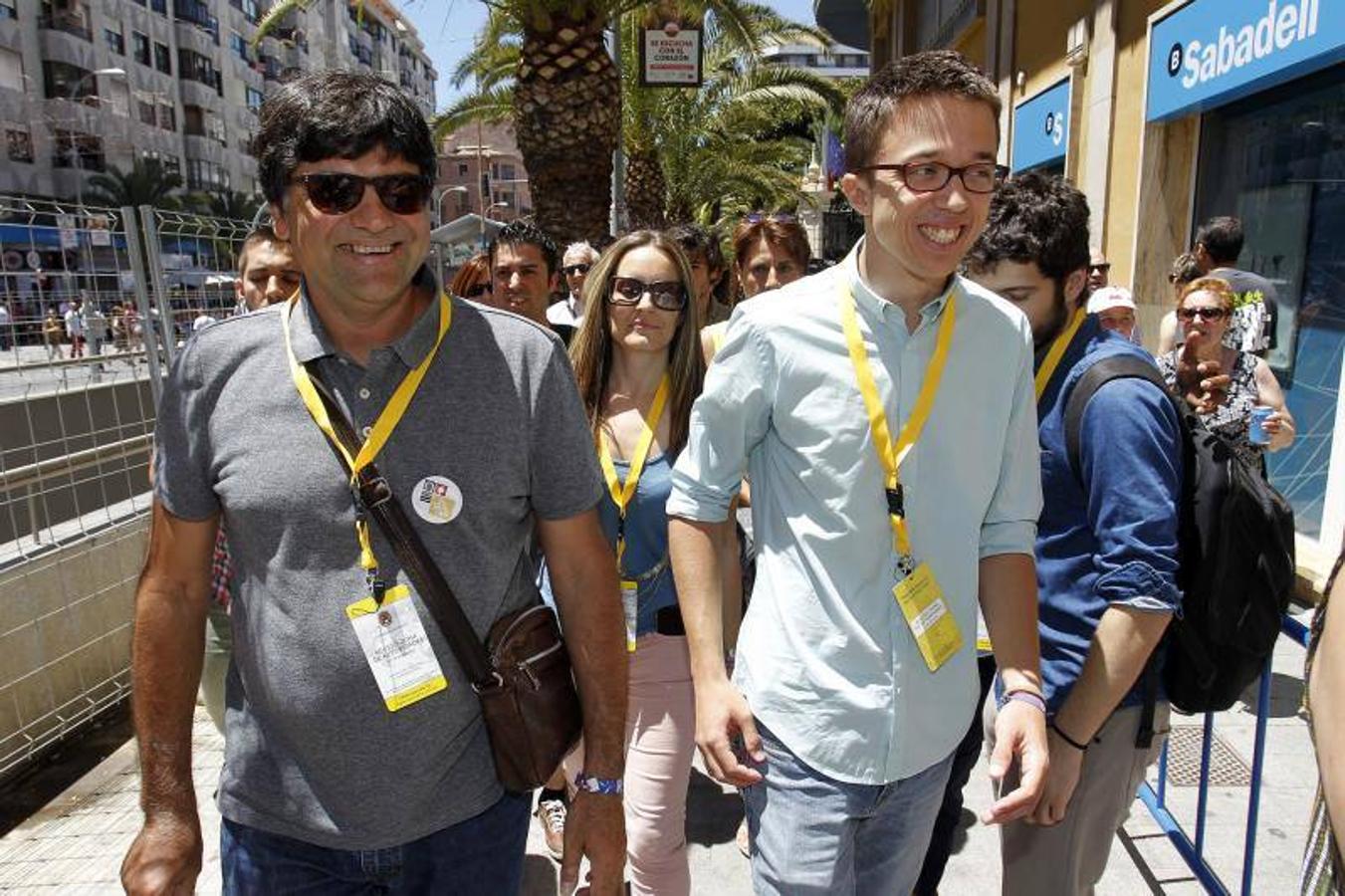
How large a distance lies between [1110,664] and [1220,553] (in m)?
0.32

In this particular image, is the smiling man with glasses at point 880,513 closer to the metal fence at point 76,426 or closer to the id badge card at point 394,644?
the id badge card at point 394,644

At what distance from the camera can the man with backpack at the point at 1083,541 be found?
1823 mm

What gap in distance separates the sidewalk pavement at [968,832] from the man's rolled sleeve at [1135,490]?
1.70 m

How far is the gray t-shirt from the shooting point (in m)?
1.64

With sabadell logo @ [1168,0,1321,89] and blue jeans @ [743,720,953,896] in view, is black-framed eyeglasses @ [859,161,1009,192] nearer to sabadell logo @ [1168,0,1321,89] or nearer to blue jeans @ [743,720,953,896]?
blue jeans @ [743,720,953,896]

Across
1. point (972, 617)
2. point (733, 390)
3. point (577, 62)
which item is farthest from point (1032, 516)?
point (577, 62)

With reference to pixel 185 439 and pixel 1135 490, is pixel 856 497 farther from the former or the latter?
pixel 185 439

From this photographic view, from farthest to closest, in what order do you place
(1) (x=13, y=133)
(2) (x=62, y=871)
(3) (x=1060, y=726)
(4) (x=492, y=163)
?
(4) (x=492, y=163), (1) (x=13, y=133), (2) (x=62, y=871), (3) (x=1060, y=726)

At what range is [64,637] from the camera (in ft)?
14.2

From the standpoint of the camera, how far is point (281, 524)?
163 cm

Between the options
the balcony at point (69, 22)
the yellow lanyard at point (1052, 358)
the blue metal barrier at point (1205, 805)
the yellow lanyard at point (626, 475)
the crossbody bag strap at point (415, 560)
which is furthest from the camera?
the balcony at point (69, 22)

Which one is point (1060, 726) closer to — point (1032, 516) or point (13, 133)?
point (1032, 516)

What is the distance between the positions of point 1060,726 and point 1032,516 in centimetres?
45

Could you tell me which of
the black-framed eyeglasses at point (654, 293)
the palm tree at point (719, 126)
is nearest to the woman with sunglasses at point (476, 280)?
the black-framed eyeglasses at point (654, 293)
